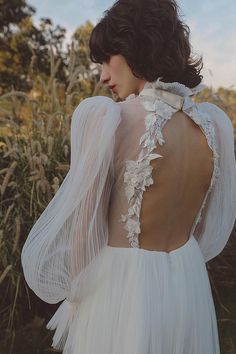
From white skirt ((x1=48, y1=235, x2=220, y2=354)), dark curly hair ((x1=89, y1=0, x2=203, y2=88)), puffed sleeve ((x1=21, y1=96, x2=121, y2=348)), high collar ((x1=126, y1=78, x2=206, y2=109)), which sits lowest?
white skirt ((x1=48, y1=235, x2=220, y2=354))

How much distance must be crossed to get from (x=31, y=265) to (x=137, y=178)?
370 mm

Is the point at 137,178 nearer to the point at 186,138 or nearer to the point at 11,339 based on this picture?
the point at 186,138

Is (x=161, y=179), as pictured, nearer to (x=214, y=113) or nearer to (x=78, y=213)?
(x=78, y=213)

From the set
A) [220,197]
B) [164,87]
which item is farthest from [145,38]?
[220,197]

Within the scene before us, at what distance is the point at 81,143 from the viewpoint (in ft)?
4.44

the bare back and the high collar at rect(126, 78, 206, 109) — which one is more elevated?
the high collar at rect(126, 78, 206, 109)

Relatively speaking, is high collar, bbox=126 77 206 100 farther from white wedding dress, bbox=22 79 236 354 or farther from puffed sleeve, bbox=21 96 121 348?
puffed sleeve, bbox=21 96 121 348

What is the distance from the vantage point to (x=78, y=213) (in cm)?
138

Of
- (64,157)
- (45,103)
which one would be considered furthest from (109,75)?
(45,103)

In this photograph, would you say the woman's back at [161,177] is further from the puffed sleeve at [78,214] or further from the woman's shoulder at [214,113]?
the woman's shoulder at [214,113]

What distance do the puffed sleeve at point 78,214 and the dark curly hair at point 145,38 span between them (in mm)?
155

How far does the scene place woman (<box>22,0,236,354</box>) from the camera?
4.45 feet

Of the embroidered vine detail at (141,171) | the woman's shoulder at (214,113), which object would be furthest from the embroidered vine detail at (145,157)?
the woman's shoulder at (214,113)

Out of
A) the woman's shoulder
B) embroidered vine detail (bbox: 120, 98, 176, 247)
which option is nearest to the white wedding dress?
embroidered vine detail (bbox: 120, 98, 176, 247)
